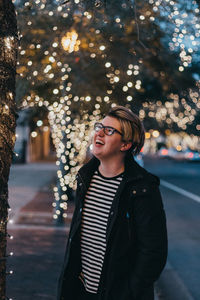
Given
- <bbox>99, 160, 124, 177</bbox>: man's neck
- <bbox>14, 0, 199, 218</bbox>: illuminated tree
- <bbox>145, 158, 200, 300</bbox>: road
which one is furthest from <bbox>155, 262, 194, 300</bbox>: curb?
<bbox>99, 160, 124, 177</bbox>: man's neck

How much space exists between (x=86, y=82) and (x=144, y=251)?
880cm

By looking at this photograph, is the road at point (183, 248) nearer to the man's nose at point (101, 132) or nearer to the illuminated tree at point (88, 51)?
the illuminated tree at point (88, 51)

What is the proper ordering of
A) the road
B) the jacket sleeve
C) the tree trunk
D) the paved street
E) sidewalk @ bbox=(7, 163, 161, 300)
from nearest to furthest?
the jacket sleeve
the tree trunk
sidewalk @ bbox=(7, 163, 161, 300)
the paved street
the road

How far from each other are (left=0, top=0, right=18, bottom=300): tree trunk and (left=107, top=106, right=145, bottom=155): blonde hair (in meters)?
0.83

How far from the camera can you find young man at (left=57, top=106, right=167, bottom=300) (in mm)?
2660

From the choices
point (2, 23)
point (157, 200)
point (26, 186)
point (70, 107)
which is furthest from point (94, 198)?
point (26, 186)

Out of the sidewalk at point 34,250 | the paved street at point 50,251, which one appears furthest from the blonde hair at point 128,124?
the paved street at point 50,251

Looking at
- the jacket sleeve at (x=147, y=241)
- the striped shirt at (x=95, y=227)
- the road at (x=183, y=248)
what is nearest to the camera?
the jacket sleeve at (x=147, y=241)

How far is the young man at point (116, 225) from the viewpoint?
266 cm

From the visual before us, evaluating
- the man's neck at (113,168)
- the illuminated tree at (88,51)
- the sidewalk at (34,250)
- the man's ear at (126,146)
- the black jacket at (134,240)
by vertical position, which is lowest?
the sidewalk at (34,250)

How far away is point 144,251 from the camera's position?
2648mm

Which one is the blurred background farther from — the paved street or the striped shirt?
the striped shirt

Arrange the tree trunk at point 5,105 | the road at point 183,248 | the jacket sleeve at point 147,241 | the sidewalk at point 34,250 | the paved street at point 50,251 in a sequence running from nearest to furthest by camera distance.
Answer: the jacket sleeve at point 147,241 → the tree trunk at point 5,105 → the sidewalk at point 34,250 → the paved street at point 50,251 → the road at point 183,248

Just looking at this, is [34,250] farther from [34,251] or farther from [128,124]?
[128,124]
